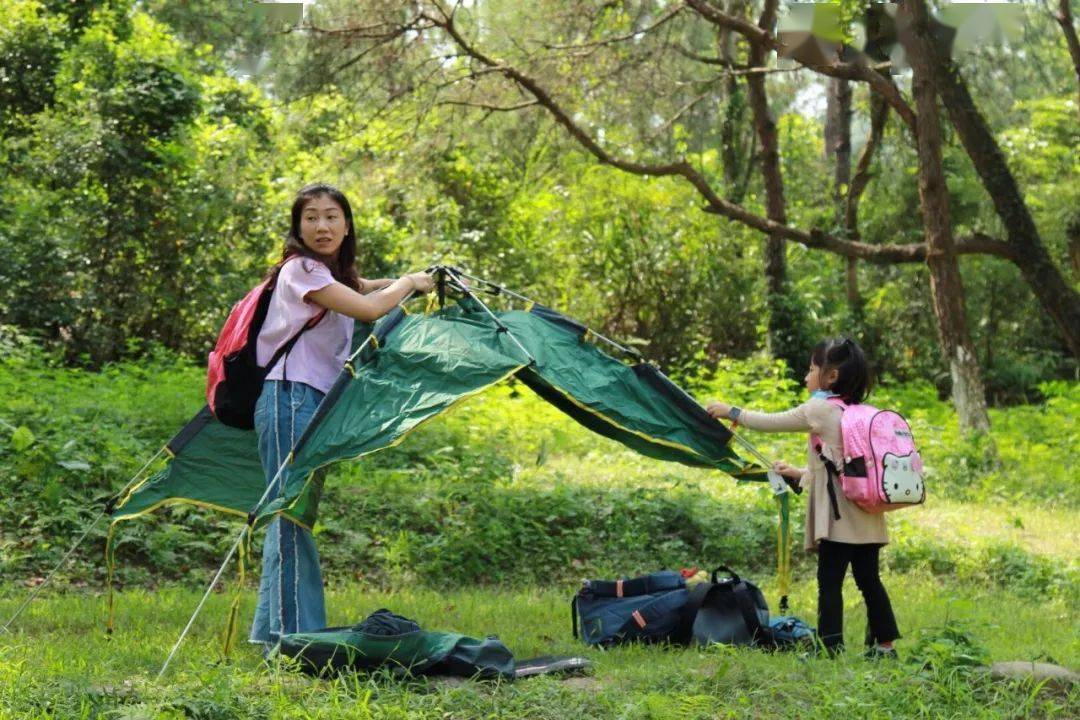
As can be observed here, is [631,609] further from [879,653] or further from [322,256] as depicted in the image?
[322,256]

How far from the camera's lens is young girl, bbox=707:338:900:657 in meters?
5.03

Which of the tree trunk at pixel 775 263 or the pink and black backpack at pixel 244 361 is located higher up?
the tree trunk at pixel 775 263

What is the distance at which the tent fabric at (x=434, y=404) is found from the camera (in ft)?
16.1

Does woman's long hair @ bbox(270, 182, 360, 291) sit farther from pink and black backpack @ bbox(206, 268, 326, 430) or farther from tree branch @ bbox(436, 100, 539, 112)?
tree branch @ bbox(436, 100, 539, 112)

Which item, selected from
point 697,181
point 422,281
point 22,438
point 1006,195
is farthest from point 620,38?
point 422,281

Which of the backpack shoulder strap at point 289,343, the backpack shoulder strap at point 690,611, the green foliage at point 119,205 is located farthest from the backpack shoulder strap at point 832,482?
the green foliage at point 119,205

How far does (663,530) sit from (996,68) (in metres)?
6.16

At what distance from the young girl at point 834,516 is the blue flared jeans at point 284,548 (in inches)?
68.1

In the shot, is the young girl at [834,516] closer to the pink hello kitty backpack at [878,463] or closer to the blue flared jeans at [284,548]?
the pink hello kitty backpack at [878,463]

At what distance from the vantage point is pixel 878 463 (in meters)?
4.90

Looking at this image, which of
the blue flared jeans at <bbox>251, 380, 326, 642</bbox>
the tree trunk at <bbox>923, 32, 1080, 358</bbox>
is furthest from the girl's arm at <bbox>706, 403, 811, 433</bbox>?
the tree trunk at <bbox>923, 32, 1080, 358</bbox>

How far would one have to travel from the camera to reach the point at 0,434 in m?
8.52

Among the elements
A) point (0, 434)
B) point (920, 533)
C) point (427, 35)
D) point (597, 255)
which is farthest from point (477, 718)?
point (597, 255)

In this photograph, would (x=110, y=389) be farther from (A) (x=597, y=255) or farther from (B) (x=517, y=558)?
(A) (x=597, y=255)
